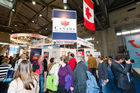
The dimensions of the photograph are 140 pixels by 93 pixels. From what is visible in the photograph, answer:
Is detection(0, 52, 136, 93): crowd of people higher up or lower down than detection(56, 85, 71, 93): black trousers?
higher up

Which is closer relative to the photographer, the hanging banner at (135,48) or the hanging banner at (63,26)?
the hanging banner at (63,26)

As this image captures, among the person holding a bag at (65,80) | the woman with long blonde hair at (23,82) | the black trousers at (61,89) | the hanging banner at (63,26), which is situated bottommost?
the black trousers at (61,89)

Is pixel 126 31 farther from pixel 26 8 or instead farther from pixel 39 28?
pixel 39 28

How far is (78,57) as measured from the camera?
6.48ft

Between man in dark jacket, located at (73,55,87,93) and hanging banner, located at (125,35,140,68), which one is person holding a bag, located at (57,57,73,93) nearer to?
man in dark jacket, located at (73,55,87,93)

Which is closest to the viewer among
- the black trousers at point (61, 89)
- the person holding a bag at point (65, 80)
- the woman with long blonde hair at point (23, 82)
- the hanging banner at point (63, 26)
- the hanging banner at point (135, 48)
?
the woman with long blonde hair at point (23, 82)

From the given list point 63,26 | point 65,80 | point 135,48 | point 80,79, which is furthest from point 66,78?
point 135,48

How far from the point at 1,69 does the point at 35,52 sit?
455 centimetres

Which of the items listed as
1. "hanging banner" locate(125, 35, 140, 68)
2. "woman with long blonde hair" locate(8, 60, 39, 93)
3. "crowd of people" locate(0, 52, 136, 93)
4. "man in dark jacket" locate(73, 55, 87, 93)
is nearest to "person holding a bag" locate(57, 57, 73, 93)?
"crowd of people" locate(0, 52, 136, 93)

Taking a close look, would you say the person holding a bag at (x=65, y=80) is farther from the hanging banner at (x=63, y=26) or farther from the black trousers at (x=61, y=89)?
the hanging banner at (x=63, y=26)

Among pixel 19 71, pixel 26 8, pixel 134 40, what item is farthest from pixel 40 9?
pixel 134 40

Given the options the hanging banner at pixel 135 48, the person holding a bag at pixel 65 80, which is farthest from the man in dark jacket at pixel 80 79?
the hanging banner at pixel 135 48

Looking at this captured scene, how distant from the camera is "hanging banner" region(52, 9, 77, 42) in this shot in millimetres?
2459

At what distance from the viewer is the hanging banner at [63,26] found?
8.07ft
